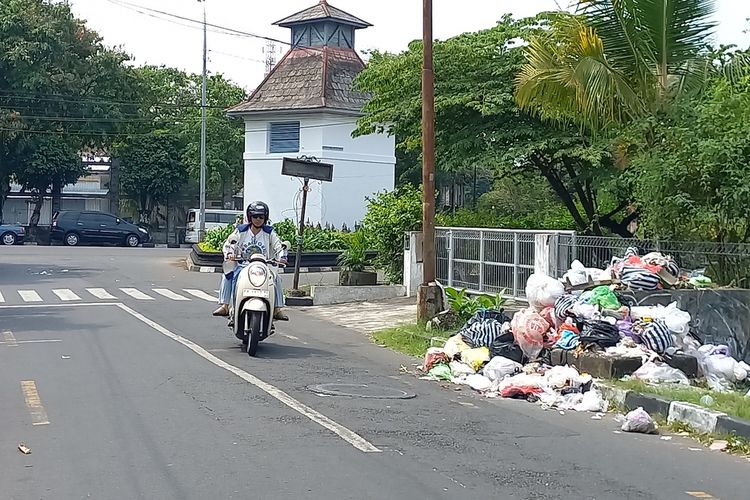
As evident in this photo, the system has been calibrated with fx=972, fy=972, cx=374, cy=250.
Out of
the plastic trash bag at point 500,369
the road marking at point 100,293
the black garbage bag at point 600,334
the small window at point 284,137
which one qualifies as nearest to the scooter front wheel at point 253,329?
the plastic trash bag at point 500,369

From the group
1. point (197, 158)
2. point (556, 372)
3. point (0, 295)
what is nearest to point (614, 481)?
point (556, 372)

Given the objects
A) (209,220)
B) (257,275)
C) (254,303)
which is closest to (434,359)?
(254,303)

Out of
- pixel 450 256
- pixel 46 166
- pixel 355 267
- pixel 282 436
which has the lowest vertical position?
pixel 282 436

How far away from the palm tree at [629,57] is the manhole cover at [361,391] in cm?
659

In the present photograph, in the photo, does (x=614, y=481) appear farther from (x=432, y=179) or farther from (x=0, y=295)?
(x=0, y=295)

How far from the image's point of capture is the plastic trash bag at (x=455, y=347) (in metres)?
12.4

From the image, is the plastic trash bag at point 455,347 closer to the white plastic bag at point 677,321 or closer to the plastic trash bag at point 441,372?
the plastic trash bag at point 441,372

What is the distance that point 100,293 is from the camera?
74.2 ft

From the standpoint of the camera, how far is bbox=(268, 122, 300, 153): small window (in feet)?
138

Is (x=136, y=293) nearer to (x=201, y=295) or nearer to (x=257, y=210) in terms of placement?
(x=201, y=295)

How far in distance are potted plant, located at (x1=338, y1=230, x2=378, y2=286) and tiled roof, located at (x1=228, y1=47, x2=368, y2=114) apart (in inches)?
759

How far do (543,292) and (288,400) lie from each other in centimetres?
438

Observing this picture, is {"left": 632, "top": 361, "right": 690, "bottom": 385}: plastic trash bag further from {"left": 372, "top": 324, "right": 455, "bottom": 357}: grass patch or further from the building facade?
the building facade

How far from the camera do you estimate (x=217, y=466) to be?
22.6ft
